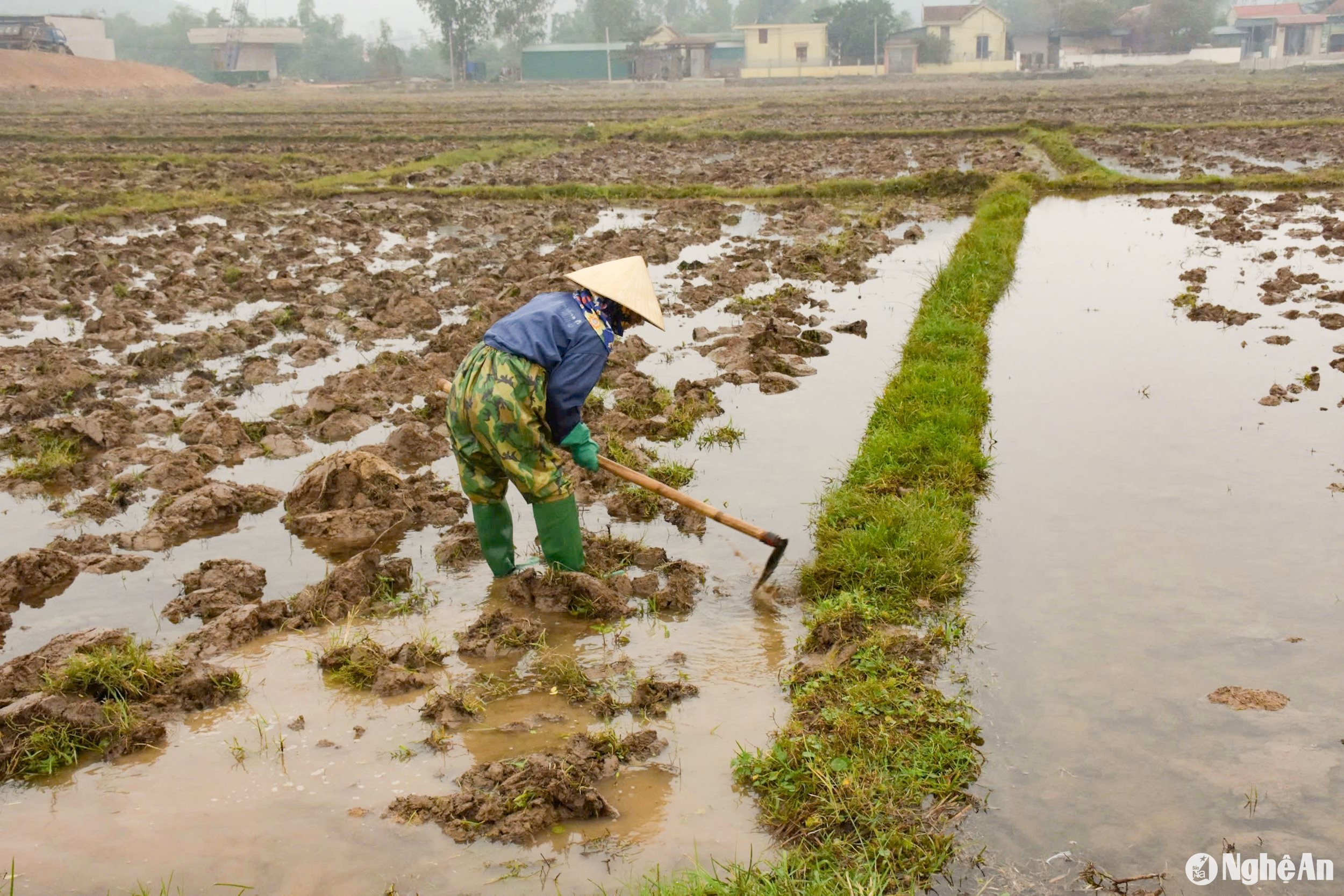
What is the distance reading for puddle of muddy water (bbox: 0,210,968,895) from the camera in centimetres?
320

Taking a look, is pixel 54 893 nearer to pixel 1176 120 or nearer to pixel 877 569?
pixel 877 569

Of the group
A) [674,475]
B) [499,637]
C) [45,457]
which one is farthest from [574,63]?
[499,637]

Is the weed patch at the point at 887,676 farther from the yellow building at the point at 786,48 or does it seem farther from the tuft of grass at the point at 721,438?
the yellow building at the point at 786,48

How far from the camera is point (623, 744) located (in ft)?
12.1

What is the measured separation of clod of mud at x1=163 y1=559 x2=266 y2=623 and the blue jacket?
5.09 feet

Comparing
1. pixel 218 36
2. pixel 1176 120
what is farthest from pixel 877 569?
pixel 218 36

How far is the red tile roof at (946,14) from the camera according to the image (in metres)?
59.5

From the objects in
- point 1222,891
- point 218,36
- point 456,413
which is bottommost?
point 1222,891

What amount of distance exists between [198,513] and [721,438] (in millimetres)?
2992

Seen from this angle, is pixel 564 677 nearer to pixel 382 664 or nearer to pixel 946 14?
pixel 382 664

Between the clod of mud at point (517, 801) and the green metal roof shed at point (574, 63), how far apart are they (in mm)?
62740

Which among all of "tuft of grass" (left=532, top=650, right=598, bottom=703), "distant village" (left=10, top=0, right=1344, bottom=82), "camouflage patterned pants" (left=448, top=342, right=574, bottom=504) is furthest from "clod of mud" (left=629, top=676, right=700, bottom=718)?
"distant village" (left=10, top=0, right=1344, bottom=82)

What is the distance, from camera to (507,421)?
4582mm

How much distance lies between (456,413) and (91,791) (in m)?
2.01
